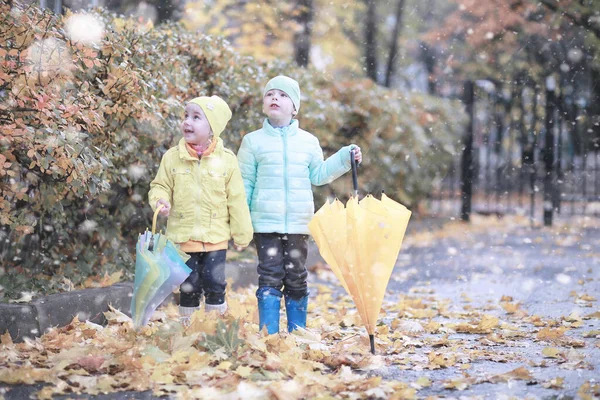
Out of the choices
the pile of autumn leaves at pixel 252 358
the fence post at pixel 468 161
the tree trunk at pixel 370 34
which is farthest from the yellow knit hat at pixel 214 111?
the tree trunk at pixel 370 34

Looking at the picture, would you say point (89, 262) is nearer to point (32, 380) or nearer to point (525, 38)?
point (32, 380)

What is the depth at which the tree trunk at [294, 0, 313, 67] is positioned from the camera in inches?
679

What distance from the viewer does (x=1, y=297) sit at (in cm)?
473

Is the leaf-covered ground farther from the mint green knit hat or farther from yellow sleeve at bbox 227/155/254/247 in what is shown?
the mint green knit hat

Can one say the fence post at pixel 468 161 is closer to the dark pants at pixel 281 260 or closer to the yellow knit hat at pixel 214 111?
the dark pants at pixel 281 260

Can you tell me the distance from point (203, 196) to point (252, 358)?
1000 mm

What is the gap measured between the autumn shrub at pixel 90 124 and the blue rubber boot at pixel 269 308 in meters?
1.17

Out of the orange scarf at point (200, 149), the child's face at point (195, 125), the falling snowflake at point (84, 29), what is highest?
the falling snowflake at point (84, 29)

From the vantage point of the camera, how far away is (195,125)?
14.5 feet

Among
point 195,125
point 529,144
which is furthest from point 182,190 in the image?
point 529,144

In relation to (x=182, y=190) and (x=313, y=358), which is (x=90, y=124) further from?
(x=313, y=358)

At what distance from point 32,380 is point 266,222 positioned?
151 centimetres

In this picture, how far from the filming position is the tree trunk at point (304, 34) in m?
17.2

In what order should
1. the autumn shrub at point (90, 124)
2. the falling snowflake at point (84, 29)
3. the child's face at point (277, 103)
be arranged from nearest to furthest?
the autumn shrub at point (90, 124) → the child's face at point (277, 103) → the falling snowflake at point (84, 29)
